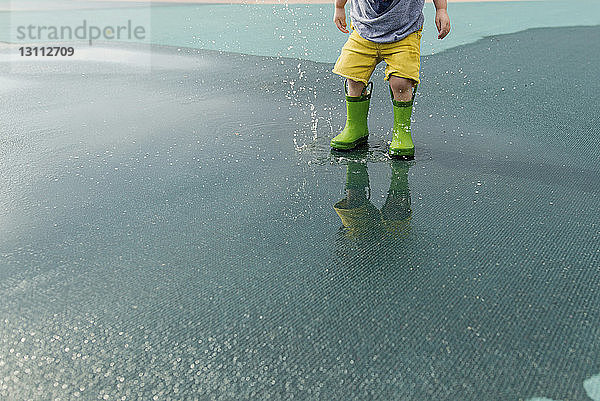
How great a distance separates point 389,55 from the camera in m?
1.97

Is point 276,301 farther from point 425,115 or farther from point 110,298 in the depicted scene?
point 425,115

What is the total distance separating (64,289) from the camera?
3.86ft

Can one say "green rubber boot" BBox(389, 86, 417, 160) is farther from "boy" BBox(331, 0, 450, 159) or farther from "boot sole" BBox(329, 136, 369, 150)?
"boot sole" BBox(329, 136, 369, 150)

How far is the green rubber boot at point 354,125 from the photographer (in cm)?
202

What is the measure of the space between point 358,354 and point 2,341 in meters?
0.57

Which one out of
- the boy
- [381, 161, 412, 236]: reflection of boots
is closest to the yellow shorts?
the boy

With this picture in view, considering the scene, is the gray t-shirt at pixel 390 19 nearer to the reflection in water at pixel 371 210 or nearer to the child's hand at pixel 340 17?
the child's hand at pixel 340 17

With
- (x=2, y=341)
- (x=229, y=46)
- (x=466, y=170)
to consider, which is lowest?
(x=2, y=341)

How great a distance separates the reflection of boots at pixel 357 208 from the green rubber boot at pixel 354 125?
0.64 ft

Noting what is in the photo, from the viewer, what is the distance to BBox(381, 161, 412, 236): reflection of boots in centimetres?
148

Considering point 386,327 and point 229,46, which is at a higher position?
point 229,46

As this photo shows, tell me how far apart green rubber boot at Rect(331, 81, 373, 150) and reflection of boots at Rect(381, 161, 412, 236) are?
0.67 ft

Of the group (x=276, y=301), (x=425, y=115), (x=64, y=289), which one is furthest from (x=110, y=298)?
(x=425, y=115)

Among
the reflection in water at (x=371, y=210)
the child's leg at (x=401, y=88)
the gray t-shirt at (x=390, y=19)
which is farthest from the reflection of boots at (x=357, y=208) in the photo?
the gray t-shirt at (x=390, y=19)
